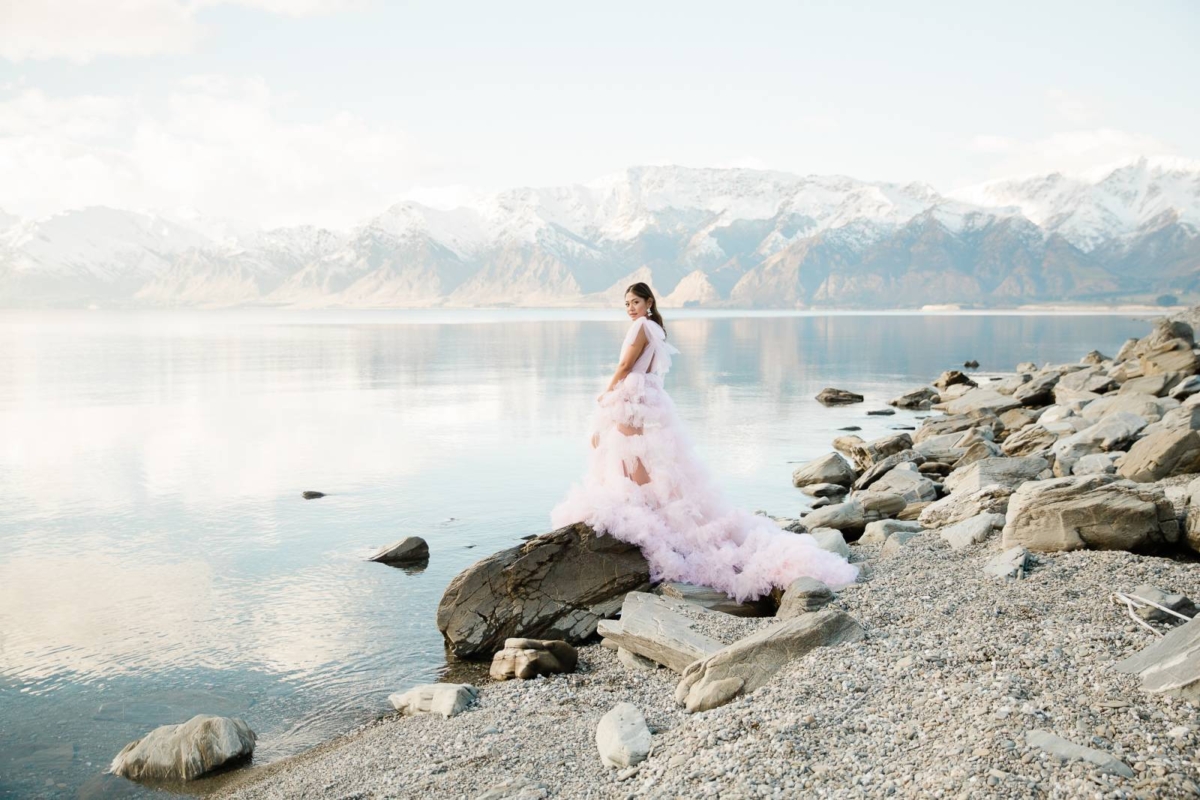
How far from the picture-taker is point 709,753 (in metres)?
6.61

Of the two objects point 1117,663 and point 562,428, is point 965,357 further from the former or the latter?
point 1117,663

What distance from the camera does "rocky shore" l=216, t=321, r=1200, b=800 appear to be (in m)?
5.85

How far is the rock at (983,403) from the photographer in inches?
1221

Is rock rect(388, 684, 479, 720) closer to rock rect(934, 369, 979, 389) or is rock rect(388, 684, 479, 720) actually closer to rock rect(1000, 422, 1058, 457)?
rock rect(1000, 422, 1058, 457)

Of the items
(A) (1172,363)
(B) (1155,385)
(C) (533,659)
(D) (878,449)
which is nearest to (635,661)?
(C) (533,659)

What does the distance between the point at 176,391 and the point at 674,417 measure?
126ft

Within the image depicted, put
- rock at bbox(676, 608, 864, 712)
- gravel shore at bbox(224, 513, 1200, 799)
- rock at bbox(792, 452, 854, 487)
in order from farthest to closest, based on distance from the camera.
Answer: rock at bbox(792, 452, 854, 487) < rock at bbox(676, 608, 864, 712) < gravel shore at bbox(224, 513, 1200, 799)

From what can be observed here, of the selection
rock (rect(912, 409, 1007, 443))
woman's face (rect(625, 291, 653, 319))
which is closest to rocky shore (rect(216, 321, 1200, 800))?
woman's face (rect(625, 291, 653, 319))

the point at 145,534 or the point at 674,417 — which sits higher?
the point at 674,417

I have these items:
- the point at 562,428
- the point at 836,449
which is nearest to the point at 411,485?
the point at 562,428

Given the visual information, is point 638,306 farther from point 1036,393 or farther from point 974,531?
point 1036,393

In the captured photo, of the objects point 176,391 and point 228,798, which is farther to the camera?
point 176,391

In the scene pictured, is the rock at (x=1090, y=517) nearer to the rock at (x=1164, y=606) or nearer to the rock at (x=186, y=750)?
the rock at (x=1164, y=606)

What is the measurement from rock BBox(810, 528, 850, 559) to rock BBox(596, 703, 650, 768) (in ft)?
19.7
